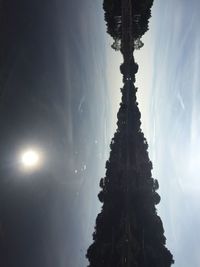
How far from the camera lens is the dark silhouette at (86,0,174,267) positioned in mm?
38438

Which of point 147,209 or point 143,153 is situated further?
point 143,153

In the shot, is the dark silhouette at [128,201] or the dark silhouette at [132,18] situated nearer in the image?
the dark silhouette at [128,201]

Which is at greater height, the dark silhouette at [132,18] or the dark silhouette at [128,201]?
the dark silhouette at [132,18]

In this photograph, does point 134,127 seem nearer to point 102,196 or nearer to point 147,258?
point 102,196

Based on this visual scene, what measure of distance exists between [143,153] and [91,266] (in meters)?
16.1

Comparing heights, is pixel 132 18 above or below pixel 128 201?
above

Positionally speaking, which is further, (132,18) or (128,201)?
(132,18)

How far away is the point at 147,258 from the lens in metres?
38.1

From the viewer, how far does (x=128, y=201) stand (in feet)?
137

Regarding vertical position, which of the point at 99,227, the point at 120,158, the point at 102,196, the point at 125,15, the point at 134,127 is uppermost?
the point at 125,15

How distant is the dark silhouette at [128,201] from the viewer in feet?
126

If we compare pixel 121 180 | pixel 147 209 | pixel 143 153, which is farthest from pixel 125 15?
pixel 147 209

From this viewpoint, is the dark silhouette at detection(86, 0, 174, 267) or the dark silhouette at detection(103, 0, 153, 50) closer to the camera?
the dark silhouette at detection(86, 0, 174, 267)

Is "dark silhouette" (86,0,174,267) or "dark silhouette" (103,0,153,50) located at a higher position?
"dark silhouette" (103,0,153,50)
